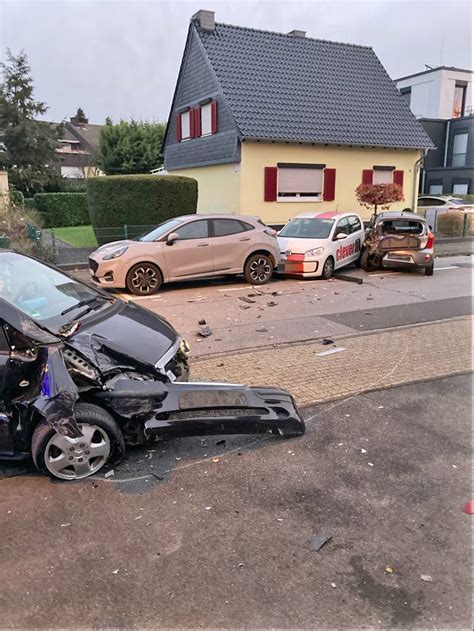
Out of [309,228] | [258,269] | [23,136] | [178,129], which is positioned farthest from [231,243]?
[23,136]

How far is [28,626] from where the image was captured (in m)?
2.51

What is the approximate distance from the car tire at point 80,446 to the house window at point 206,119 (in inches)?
749

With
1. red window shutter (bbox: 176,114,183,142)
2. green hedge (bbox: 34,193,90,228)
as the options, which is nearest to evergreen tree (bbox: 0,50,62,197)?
green hedge (bbox: 34,193,90,228)

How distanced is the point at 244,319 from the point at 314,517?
570 cm

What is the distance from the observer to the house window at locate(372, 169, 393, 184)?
71.9 feet

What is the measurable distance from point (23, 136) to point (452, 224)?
2928 cm

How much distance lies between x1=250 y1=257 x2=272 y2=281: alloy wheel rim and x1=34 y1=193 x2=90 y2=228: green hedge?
1666cm

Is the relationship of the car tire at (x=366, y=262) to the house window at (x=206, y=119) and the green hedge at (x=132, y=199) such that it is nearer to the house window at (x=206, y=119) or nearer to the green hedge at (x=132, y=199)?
the green hedge at (x=132, y=199)

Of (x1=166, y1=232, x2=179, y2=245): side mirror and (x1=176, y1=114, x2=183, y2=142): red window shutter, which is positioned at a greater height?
(x1=176, y1=114, x2=183, y2=142): red window shutter

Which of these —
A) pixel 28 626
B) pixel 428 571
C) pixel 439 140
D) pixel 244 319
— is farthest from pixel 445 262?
pixel 439 140

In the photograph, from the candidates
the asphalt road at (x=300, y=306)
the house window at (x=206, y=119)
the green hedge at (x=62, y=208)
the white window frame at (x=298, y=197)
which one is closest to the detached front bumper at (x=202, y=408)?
the asphalt road at (x=300, y=306)

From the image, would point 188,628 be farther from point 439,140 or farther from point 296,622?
point 439,140

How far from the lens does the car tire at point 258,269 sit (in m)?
12.3

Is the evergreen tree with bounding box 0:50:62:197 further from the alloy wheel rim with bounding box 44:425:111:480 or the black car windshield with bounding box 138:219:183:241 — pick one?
the alloy wheel rim with bounding box 44:425:111:480
